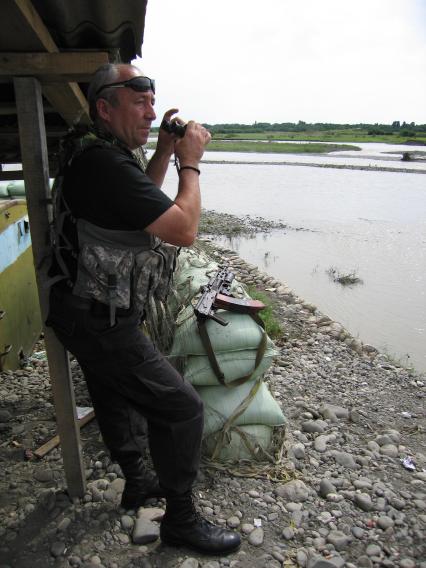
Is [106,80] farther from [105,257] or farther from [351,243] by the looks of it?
[351,243]

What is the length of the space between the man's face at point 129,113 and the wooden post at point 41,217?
1.34 ft

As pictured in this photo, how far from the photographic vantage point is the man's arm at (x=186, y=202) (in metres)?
1.81

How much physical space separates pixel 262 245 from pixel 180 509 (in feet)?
36.0

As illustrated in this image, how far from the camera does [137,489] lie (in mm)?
2609

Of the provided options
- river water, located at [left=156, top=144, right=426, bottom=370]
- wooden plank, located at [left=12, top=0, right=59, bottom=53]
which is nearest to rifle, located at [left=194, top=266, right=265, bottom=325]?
wooden plank, located at [left=12, top=0, right=59, bottom=53]

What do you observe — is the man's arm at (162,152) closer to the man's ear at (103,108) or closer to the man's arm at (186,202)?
the man's arm at (186,202)

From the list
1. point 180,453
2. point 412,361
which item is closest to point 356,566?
point 180,453

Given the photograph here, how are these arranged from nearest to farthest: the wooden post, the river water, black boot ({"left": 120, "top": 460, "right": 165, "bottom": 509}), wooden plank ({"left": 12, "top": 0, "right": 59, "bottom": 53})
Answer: wooden plank ({"left": 12, "top": 0, "right": 59, "bottom": 53}) → the wooden post → black boot ({"left": 120, "top": 460, "right": 165, "bottom": 509}) → the river water

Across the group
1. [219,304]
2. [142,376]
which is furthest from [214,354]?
[142,376]

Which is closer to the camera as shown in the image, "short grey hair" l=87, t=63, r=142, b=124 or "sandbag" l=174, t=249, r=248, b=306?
"short grey hair" l=87, t=63, r=142, b=124

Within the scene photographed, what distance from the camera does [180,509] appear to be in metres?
2.25

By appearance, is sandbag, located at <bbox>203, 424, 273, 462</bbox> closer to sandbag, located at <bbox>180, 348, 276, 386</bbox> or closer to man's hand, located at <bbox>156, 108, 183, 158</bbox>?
sandbag, located at <bbox>180, 348, 276, 386</bbox>

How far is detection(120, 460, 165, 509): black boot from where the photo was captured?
2.60 meters

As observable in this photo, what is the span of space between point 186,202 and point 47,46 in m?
0.94
